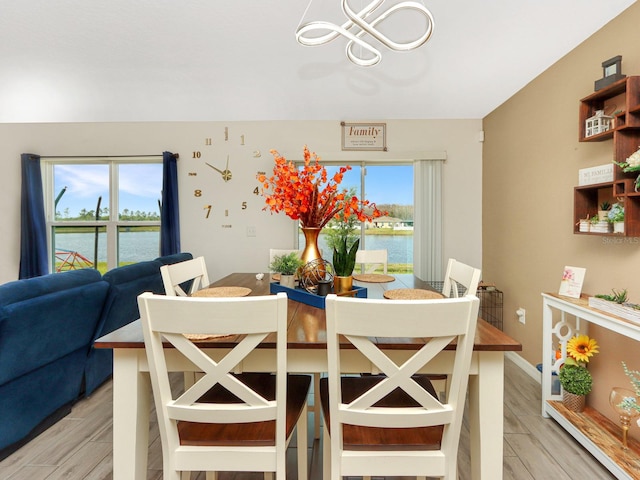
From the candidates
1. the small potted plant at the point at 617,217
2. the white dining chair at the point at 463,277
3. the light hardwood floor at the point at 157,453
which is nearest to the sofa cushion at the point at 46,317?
the light hardwood floor at the point at 157,453

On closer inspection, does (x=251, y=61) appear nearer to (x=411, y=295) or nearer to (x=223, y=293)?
(x=223, y=293)

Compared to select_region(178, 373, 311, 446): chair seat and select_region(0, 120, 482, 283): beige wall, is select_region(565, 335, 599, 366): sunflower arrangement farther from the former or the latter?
select_region(0, 120, 482, 283): beige wall

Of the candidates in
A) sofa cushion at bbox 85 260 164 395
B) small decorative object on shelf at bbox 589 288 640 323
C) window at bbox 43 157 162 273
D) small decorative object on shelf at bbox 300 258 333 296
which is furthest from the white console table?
window at bbox 43 157 162 273

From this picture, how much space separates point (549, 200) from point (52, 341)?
11.0 ft

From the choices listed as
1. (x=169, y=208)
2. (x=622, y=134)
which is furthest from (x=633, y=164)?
(x=169, y=208)

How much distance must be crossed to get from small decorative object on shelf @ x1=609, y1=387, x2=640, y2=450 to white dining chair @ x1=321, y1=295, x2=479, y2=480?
3.69ft

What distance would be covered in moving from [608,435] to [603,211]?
1184 mm

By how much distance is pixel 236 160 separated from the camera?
12.6ft

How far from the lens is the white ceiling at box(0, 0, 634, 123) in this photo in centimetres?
232

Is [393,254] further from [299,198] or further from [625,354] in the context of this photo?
[299,198]

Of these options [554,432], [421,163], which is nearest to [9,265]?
[421,163]

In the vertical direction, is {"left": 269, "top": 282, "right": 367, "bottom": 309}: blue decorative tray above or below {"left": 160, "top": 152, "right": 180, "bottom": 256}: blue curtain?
below

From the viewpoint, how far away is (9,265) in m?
3.94

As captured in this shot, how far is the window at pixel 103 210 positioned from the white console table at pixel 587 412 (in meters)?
3.98
